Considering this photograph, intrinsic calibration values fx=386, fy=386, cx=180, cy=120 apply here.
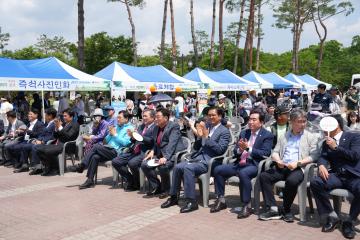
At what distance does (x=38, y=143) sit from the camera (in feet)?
27.7

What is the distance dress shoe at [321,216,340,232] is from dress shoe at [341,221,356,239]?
0.11 m

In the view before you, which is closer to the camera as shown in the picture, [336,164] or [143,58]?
[336,164]

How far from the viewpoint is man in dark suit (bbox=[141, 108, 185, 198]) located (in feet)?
20.1

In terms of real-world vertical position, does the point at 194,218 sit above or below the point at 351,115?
below

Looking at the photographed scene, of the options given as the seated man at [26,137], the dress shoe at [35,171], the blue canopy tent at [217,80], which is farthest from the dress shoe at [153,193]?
the blue canopy tent at [217,80]

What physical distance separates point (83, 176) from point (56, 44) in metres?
54.3

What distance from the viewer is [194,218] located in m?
5.08

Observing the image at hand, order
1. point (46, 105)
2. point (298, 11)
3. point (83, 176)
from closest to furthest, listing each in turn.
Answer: point (83, 176) → point (46, 105) → point (298, 11)

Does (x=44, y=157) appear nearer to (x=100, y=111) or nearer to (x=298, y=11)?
(x=100, y=111)

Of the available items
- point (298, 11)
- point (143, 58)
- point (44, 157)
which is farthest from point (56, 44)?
point (44, 157)

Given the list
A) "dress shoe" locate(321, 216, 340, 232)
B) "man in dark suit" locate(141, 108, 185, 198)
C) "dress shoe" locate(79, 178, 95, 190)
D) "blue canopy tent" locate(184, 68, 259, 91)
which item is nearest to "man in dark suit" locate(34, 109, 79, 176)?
"dress shoe" locate(79, 178, 95, 190)

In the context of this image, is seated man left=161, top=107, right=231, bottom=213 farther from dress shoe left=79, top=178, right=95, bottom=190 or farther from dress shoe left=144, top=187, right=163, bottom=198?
dress shoe left=79, top=178, right=95, bottom=190

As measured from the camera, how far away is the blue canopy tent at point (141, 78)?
14.7 metres

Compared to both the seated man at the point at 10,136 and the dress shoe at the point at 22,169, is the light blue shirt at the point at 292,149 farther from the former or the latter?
the seated man at the point at 10,136
